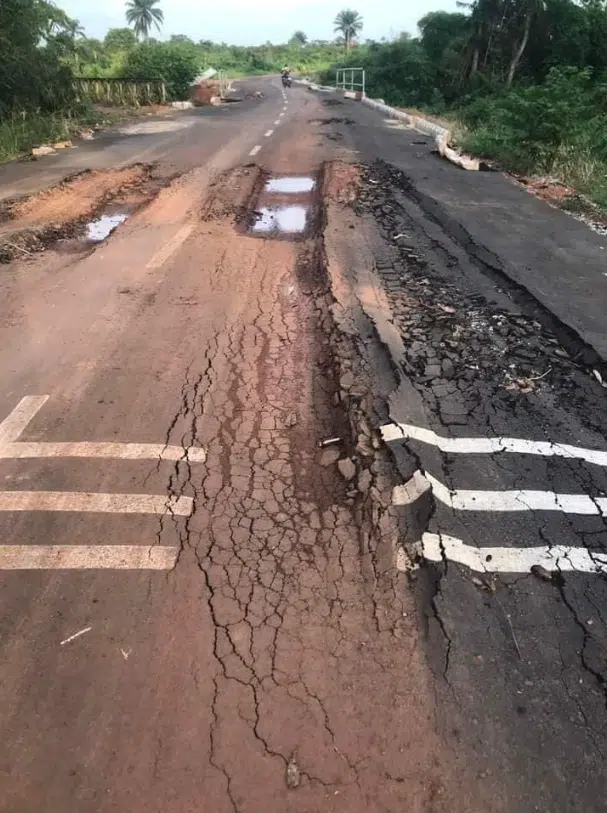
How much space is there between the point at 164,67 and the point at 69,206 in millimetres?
26675

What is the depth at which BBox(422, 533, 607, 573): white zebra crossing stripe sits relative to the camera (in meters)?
3.26

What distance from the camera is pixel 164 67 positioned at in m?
32.4

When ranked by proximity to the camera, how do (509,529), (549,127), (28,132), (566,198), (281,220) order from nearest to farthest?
(509,529) < (281,220) < (566,198) < (549,127) < (28,132)

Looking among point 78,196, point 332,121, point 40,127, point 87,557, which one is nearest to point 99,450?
point 87,557

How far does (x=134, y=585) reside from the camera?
3.18m

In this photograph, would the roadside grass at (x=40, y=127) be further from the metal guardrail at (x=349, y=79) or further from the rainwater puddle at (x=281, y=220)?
the metal guardrail at (x=349, y=79)

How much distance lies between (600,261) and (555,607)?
6049mm

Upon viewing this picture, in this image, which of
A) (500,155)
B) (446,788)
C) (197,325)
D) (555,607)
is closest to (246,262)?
(197,325)

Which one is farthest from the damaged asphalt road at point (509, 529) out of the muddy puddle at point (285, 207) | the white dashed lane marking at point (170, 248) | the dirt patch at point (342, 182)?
the dirt patch at point (342, 182)

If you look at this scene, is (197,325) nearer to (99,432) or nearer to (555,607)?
(99,432)

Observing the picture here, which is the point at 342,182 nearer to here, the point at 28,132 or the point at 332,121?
the point at 28,132

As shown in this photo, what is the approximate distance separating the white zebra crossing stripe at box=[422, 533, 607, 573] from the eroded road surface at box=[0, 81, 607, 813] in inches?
0.4

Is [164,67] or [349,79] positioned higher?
[164,67]

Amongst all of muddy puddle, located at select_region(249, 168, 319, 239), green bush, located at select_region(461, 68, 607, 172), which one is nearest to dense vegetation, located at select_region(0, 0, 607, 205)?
green bush, located at select_region(461, 68, 607, 172)
